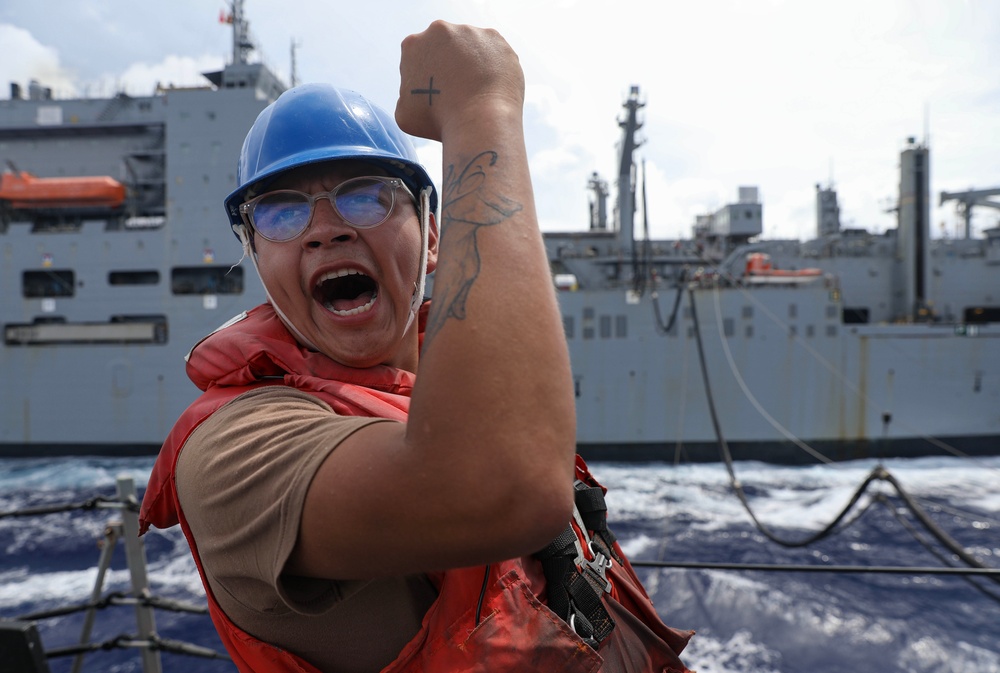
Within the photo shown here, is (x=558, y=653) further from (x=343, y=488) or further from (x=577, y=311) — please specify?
(x=577, y=311)

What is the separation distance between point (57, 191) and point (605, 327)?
49.6ft

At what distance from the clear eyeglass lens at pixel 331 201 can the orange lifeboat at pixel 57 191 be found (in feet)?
58.0

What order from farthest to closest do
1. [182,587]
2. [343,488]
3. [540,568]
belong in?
[182,587]
[540,568]
[343,488]

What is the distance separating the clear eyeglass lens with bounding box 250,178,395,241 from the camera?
35.8 inches

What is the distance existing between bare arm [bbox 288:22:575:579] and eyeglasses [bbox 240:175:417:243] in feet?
1.01

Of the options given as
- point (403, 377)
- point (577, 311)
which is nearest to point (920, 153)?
point (577, 311)

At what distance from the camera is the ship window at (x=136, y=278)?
15273 mm

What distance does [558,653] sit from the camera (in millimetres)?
782

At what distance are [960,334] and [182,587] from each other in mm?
18629

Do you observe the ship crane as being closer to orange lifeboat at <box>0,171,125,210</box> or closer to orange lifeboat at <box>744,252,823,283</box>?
orange lifeboat at <box>744,252,823,283</box>

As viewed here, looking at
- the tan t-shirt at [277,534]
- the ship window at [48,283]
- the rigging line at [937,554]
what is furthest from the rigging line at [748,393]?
the ship window at [48,283]

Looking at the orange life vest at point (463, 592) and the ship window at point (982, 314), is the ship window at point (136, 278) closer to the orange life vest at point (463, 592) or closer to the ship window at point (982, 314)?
the orange life vest at point (463, 592)

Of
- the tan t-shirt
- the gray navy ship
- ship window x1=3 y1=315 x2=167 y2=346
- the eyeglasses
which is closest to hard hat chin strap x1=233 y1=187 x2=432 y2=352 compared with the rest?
the eyeglasses

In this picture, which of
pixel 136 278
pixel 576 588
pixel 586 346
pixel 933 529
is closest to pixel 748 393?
pixel 586 346
